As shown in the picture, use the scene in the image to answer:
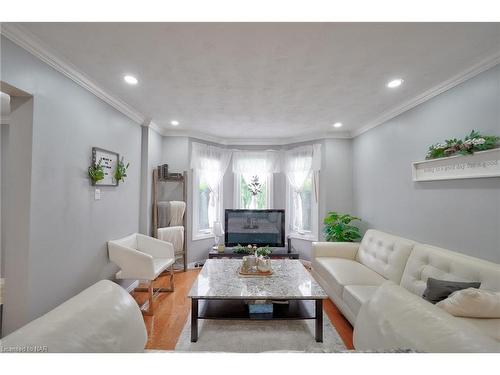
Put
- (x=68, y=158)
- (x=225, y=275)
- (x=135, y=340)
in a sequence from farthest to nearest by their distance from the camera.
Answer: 1. (x=225, y=275)
2. (x=68, y=158)
3. (x=135, y=340)

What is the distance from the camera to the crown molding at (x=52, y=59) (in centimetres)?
148

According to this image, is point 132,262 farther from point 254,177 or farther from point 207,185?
point 254,177

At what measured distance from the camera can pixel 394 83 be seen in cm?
220

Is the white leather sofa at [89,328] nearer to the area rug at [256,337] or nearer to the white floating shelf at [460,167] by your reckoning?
the area rug at [256,337]

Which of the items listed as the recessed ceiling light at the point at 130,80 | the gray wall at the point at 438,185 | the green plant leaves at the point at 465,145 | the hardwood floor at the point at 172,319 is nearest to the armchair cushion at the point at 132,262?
the hardwood floor at the point at 172,319

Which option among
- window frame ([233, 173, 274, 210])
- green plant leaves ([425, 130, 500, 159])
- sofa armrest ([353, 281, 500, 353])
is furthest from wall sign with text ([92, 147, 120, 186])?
green plant leaves ([425, 130, 500, 159])

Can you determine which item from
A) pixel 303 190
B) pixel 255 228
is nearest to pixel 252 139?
pixel 303 190

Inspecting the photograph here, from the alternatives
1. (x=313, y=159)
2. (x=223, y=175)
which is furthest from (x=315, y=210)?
(x=223, y=175)

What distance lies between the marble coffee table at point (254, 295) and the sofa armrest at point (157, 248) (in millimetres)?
762

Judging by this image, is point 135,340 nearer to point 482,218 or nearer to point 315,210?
point 482,218

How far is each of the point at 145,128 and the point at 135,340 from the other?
2.99 meters

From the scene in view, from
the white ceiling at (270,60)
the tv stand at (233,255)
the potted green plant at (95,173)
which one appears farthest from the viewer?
the tv stand at (233,255)

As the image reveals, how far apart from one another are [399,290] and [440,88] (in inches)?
84.2

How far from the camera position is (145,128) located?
3377 millimetres
